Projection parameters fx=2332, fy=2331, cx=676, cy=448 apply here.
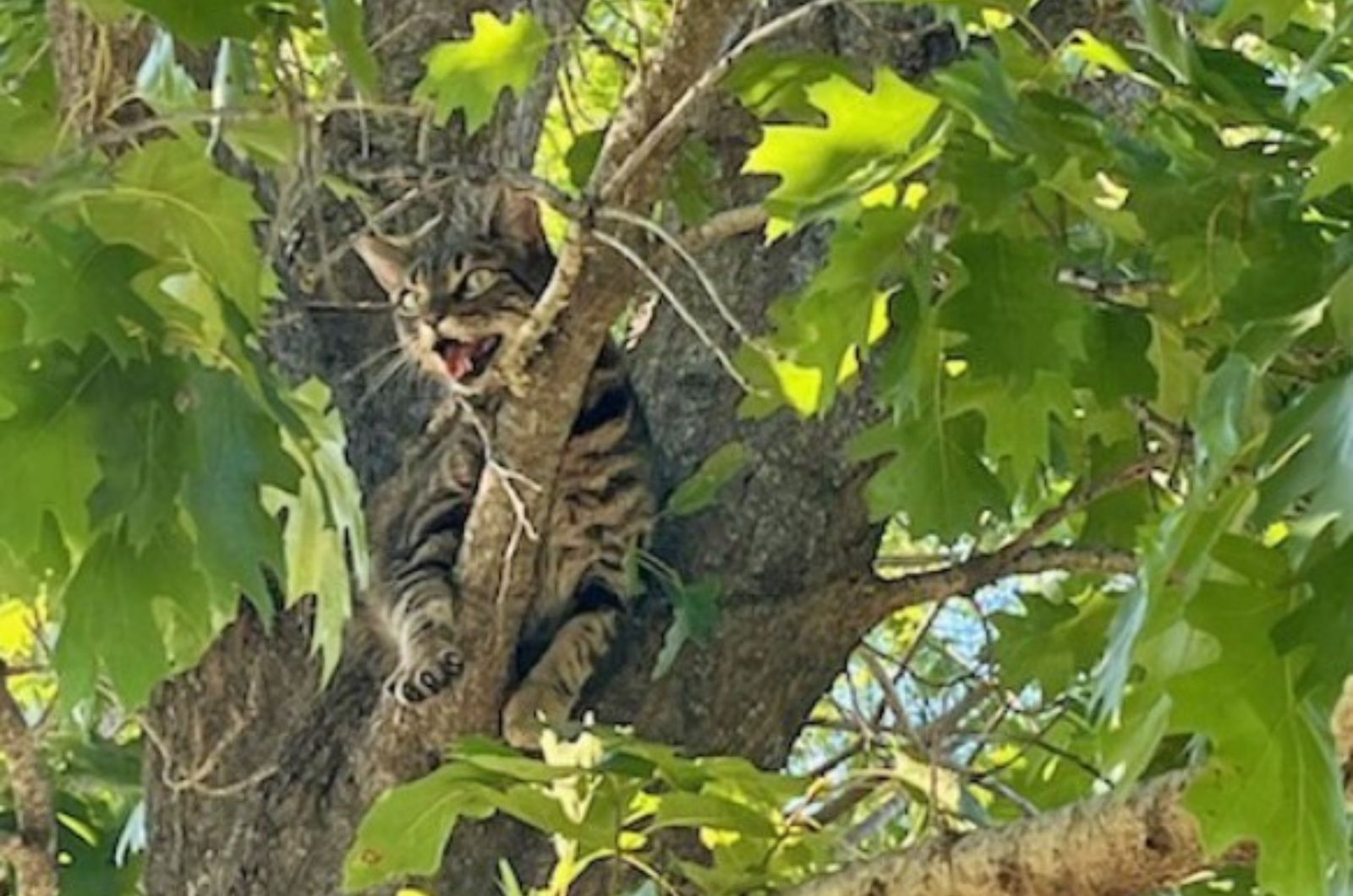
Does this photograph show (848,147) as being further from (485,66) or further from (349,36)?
(485,66)

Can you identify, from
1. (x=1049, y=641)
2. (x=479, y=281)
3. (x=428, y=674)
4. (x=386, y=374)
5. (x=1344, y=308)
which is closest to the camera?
(x=1344, y=308)

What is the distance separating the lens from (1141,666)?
156 centimetres

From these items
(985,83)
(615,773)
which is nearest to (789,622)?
(615,773)

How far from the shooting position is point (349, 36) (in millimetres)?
1602

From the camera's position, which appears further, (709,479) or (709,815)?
(709,479)

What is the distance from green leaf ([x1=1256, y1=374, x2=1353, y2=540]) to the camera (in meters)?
1.28

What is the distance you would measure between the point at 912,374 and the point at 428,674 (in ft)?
2.52

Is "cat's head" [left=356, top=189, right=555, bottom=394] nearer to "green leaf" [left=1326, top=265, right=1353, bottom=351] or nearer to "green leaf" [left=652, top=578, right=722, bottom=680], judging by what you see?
"green leaf" [left=652, top=578, right=722, bottom=680]

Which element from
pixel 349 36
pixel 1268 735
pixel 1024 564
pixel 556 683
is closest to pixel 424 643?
pixel 556 683

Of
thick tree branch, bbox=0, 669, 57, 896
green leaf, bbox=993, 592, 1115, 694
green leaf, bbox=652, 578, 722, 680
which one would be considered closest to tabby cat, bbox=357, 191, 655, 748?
green leaf, bbox=652, 578, 722, 680

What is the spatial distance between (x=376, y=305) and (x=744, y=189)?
1.56 ft

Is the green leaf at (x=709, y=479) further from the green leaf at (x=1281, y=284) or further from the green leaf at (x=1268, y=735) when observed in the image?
the green leaf at (x=1268, y=735)

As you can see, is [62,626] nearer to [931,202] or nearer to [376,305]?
[931,202]

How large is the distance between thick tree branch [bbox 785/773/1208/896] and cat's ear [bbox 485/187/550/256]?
1688 millimetres
